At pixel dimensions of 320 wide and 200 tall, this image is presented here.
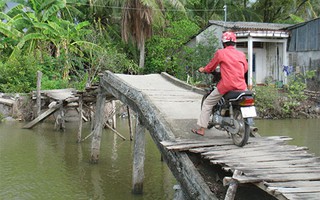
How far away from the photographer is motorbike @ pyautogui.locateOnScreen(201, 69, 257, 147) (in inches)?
231

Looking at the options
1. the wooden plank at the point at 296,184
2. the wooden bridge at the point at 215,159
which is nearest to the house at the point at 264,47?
the wooden bridge at the point at 215,159

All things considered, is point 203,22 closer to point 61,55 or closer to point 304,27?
point 304,27

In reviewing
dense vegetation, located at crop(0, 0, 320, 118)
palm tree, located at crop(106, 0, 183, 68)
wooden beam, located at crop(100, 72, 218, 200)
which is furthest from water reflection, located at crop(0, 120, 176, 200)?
palm tree, located at crop(106, 0, 183, 68)

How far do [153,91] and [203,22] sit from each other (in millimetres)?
23549

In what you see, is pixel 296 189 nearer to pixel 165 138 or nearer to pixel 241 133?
pixel 241 133

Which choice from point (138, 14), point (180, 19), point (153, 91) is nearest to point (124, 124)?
point (138, 14)

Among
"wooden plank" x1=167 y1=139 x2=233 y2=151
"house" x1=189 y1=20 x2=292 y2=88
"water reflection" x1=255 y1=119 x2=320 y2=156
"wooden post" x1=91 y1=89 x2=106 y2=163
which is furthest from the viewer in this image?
"house" x1=189 y1=20 x2=292 y2=88

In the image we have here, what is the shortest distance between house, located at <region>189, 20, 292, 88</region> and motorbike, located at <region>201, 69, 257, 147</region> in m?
16.9

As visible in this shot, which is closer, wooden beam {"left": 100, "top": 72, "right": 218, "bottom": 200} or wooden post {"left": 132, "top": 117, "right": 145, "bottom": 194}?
wooden beam {"left": 100, "top": 72, "right": 218, "bottom": 200}

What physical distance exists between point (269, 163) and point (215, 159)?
26.0 inches

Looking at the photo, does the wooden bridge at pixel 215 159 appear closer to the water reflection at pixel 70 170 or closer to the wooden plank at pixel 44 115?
the water reflection at pixel 70 170

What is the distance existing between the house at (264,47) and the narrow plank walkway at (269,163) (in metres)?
17.4

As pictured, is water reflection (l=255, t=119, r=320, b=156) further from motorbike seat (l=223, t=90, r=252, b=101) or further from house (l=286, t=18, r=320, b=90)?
motorbike seat (l=223, t=90, r=252, b=101)

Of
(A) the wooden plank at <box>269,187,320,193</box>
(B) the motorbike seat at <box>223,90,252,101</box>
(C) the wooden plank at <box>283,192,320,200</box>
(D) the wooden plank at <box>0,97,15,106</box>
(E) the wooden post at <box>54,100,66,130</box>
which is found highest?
(B) the motorbike seat at <box>223,90,252,101</box>
